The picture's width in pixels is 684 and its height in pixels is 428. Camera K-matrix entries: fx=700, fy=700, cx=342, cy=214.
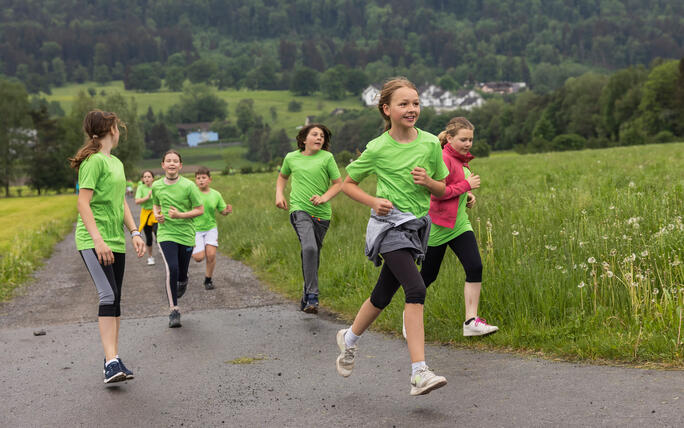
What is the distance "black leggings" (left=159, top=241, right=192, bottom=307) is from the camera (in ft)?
26.3

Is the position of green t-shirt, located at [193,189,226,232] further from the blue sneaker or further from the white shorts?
the blue sneaker

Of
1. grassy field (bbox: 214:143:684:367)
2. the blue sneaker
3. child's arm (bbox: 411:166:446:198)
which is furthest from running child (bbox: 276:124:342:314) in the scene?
child's arm (bbox: 411:166:446:198)

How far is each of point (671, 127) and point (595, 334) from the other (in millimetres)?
86479

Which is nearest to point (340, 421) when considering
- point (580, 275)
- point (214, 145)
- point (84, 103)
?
point (580, 275)

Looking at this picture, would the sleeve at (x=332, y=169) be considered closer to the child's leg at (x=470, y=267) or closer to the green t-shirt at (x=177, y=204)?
the green t-shirt at (x=177, y=204)

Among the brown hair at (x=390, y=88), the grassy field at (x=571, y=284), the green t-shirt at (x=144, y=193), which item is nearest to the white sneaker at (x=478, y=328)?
the grassy field at (x=571, y=284)

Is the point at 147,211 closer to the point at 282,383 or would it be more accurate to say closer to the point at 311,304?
the point at 311,304

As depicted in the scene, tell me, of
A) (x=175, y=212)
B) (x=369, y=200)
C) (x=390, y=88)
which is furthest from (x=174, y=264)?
(x=390, y=88)

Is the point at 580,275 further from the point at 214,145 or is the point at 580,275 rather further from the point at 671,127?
the point at 214,145

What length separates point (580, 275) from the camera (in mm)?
6258

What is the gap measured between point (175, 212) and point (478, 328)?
13.2 feet

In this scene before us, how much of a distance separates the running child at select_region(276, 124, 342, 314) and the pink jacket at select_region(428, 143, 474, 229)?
2.32 meters

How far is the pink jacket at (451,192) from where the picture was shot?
582 cm

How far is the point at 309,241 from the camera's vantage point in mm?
8266
